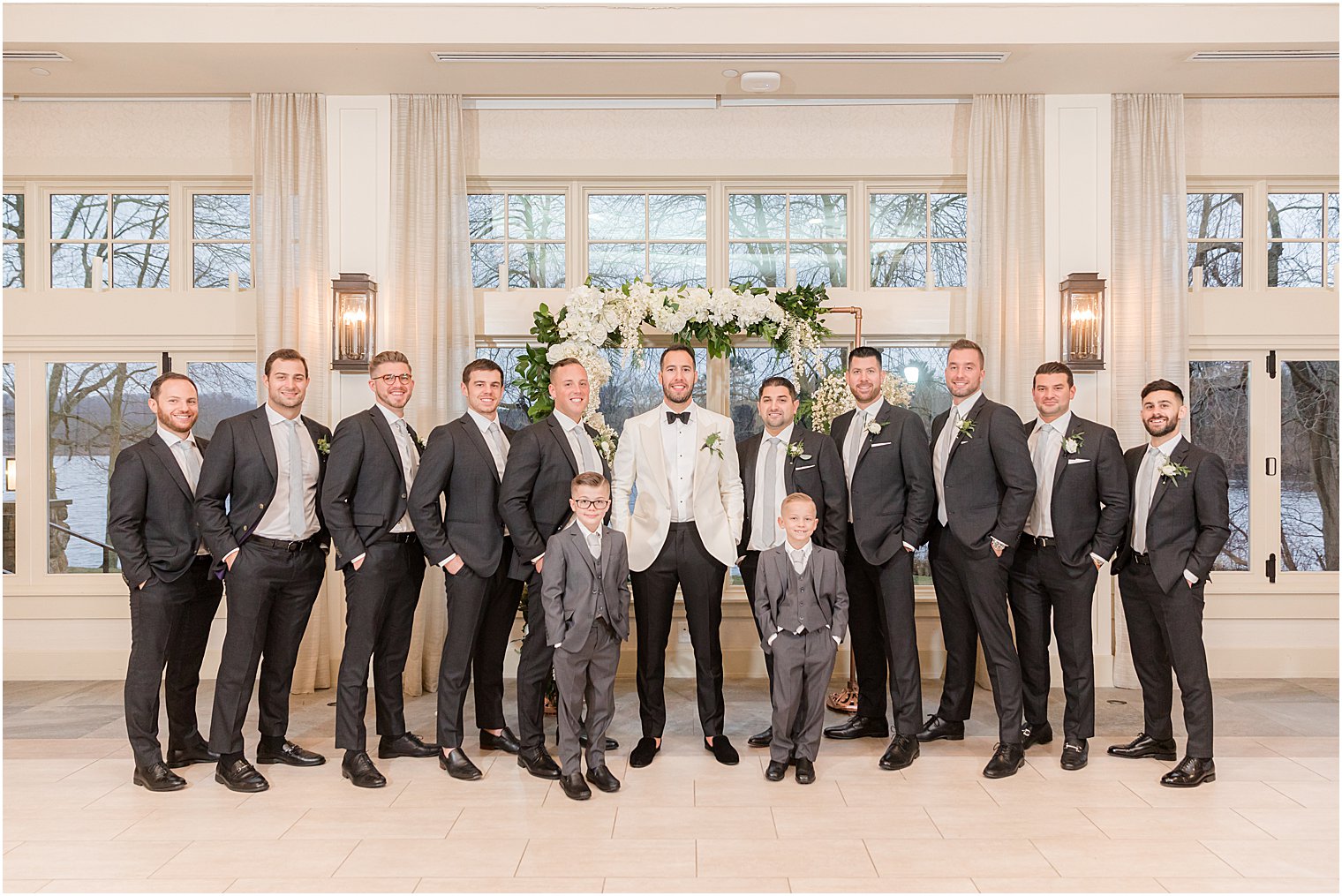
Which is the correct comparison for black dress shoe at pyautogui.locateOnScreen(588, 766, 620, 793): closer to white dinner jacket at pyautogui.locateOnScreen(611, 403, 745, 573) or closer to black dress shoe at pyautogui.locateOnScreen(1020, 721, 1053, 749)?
white dinner jacket at pyautogui.locateOnScreen(611, 403, 745, 573)

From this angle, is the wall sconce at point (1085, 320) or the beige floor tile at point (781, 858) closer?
the beige floor tile at point (781, 858)

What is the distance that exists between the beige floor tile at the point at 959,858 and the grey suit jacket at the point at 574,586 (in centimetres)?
136

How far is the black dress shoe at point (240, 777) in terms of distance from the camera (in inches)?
154

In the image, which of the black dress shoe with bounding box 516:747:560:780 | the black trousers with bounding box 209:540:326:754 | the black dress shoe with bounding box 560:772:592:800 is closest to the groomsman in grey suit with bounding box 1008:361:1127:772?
the black dress shoe with bounding box 560:772:592:800

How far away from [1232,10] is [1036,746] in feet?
13.2

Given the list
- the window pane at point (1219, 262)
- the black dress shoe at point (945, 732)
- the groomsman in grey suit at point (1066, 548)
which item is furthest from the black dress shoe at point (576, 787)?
the window pane at point (1219, 262)

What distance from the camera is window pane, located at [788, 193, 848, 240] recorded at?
6.14 metres

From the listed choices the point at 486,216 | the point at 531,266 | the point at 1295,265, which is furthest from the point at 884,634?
the point at 1295,265

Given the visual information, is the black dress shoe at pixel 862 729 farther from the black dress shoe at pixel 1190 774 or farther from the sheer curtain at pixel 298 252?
the sheer curtain at pixel 298 252

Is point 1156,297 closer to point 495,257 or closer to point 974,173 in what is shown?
point 974,173

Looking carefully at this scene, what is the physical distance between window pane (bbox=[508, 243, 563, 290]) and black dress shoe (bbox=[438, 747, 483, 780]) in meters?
3.11

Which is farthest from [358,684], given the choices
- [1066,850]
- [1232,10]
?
[1232,10]

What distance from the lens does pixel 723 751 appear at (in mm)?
4250

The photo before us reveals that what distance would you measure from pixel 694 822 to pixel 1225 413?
4.59 m
